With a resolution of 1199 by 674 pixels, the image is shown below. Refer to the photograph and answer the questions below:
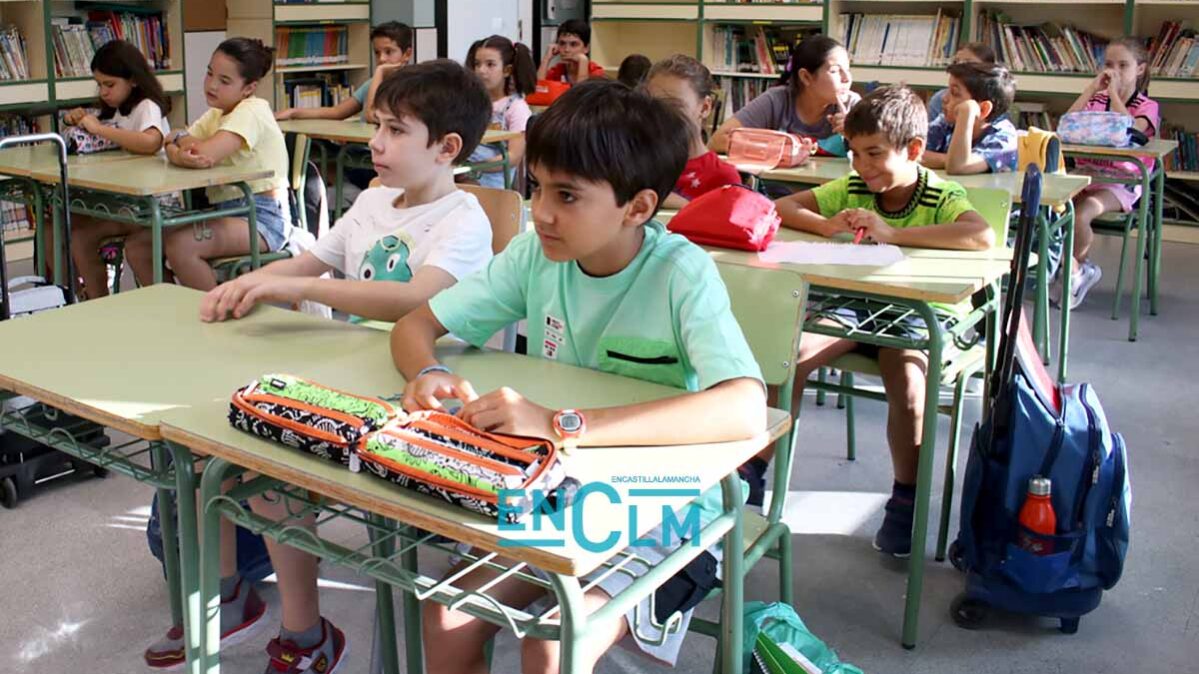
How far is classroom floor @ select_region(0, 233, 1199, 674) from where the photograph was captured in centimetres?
217

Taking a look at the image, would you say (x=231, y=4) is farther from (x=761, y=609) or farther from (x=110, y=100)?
(x=761, y=609)

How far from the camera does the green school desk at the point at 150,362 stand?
59.2 inches

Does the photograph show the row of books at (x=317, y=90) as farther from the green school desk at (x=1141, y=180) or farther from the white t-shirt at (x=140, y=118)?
the green school desk at (x=1141, y=180)

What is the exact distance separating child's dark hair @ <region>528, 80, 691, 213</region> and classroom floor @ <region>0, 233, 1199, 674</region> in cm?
90

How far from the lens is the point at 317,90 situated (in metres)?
7.22

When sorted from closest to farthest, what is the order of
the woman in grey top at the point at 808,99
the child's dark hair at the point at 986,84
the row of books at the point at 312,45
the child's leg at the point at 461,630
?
the child's leg at the point at 461,630
the child's dark hair at the point at 986,84
the woman in grey top at the point at 808,99
the row of books at the point at 312,45

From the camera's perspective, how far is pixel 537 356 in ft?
5.72

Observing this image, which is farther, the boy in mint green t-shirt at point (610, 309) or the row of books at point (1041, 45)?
the row of books at point (1041, 45)

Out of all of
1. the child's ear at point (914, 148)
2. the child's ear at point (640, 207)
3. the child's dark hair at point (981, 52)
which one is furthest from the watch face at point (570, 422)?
the child's dark hair at point (981, 52)

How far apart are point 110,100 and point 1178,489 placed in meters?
3.51

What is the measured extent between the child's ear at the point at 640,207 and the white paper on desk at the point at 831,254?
88 cm

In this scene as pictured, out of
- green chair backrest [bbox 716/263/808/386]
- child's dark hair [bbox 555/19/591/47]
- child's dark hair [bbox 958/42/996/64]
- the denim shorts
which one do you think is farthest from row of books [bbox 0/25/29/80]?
green chair backrest [bbox 716/263/808/386]

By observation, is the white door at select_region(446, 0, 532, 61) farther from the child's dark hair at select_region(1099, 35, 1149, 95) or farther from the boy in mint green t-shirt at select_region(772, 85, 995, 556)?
the boy in mint green t-shirt at select_region(772, 85, 995, 556)

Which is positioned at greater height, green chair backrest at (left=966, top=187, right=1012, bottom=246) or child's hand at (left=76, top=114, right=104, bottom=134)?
child's hand at (left=76, top=114, right=104, bottom=134)
